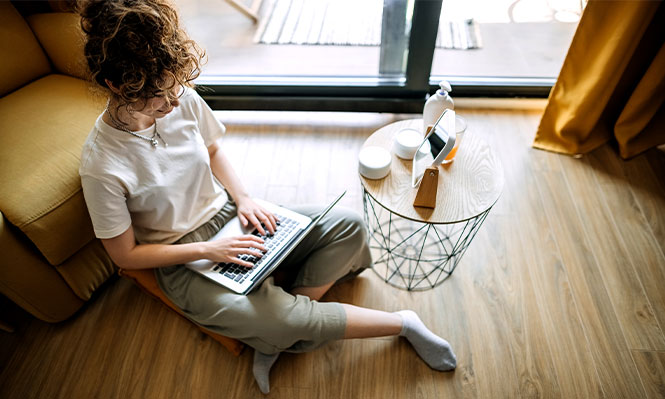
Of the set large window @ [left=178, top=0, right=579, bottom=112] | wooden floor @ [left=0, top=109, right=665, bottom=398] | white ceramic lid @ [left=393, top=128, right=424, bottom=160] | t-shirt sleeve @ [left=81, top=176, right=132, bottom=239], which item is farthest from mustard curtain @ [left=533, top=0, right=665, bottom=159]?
t-shirt sleeve @ [left=81, top=176, right=132, bottom=239]

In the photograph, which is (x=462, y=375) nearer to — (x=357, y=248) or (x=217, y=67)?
(x=357, y=248)

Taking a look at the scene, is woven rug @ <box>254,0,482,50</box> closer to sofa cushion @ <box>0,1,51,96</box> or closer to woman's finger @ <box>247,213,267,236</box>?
sofa cushion @ <box>0,1,51,96</box>

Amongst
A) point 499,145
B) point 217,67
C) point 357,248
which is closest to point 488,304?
point 357,248

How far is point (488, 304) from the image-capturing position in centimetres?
142

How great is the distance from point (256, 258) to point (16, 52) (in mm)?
1105

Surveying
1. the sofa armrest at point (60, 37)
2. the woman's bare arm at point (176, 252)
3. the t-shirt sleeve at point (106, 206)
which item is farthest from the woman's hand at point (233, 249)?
the sofa armrest at point (60, 37)

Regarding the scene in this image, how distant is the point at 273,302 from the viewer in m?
1.13

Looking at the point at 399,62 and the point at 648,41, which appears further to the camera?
the point at 399,62

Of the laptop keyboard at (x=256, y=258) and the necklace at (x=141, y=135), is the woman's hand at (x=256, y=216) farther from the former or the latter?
the necklace at (x=141, y=135)

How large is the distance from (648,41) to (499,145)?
25.0 inches

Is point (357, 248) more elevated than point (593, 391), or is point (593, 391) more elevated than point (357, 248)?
point (357, 248)

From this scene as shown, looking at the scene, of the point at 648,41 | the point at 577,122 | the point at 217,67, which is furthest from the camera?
the point at 217,67

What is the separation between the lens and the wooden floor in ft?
4.13

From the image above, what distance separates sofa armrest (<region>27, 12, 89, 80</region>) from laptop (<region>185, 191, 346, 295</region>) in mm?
808
